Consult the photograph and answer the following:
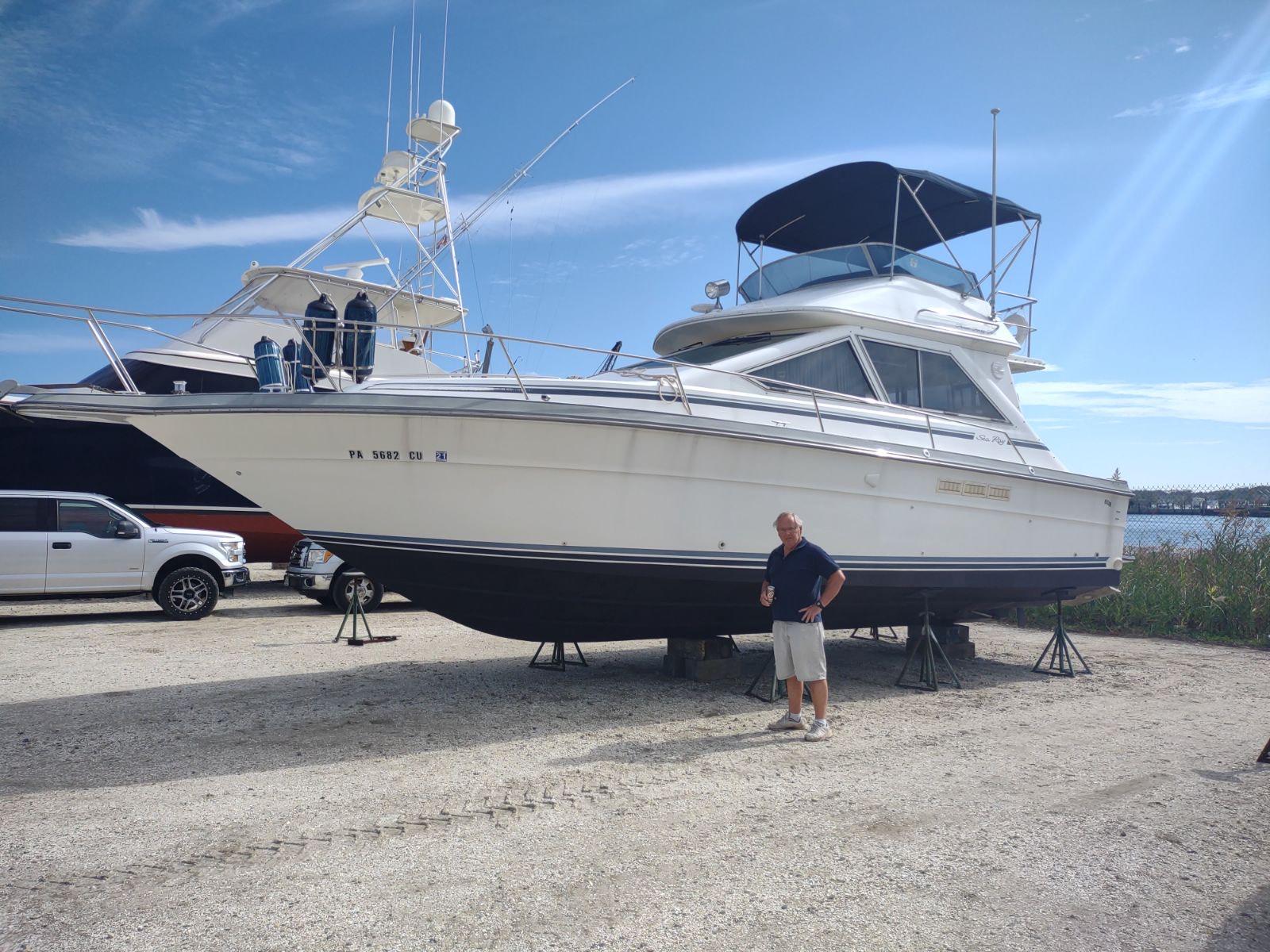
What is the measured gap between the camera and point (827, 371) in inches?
272

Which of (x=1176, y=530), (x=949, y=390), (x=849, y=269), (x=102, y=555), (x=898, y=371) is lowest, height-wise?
(x=102, y=555)

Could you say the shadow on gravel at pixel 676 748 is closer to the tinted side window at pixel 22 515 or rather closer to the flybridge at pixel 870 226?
the flybridge at pixel 870 226

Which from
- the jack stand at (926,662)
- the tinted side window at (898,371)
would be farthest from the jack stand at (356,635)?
the tinted side window at (898,371)

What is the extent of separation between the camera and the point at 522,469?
5.36 m

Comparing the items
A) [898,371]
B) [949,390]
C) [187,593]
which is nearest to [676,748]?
[898,371]

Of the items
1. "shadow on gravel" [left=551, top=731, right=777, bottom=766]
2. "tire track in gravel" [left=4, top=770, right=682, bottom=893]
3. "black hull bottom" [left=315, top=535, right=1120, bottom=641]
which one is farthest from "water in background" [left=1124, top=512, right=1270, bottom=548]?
"tire track in gravel" [left=4, top=770, right=682, bottom=893]

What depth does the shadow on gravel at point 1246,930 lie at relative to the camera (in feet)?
8.86

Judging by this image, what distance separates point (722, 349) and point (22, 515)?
845 centimetres

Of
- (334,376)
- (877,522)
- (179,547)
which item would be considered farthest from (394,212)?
(877,522)

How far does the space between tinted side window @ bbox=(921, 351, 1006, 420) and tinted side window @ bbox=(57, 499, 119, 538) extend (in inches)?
369

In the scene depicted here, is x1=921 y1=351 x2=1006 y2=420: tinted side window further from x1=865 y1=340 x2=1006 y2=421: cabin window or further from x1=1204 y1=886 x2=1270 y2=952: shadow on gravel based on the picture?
x1=1204 y1=886 x2=1270 y2=952: shadow on gravel

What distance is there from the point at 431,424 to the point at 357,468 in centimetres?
57

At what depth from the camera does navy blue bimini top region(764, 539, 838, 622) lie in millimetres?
5191

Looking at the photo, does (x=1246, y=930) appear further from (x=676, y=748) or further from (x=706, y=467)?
(x=706, y=467)
